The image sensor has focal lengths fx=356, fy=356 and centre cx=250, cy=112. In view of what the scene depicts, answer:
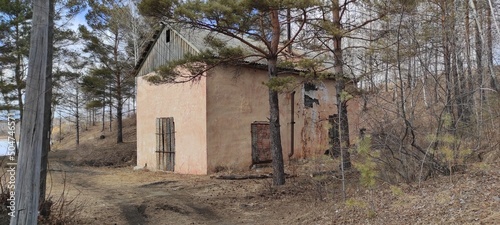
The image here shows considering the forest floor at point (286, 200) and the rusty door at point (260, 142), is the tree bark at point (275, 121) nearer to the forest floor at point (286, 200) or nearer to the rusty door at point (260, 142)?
the forest floor at point (286, 200)

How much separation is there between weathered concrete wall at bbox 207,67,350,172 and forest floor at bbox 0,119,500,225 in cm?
100

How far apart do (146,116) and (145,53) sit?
274 centimetres

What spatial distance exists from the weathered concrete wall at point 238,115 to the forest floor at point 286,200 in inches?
39.4

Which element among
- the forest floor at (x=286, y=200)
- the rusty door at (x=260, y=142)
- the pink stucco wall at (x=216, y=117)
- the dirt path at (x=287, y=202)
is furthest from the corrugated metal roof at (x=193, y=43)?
the dirt path at (x=287, y=202)

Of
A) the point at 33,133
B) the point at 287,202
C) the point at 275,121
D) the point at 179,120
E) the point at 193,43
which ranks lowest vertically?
the point at 287,202

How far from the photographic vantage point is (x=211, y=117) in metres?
12.7

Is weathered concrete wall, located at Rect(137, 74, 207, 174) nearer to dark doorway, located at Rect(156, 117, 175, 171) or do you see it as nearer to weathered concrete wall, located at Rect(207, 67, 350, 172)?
dark doorway, located at Rect(156, 117, 175, 171)

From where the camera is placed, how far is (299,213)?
23.3ft

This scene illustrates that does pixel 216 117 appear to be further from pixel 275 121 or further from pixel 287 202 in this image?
pixel 287 202

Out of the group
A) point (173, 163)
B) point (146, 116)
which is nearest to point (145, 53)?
point (146, 116)

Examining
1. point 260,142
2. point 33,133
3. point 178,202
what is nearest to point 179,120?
point 260,142

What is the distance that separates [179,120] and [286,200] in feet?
21.8

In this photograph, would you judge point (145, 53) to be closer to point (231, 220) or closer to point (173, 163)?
point (173, 163)

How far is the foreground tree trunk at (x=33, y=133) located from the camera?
11.2 ft
